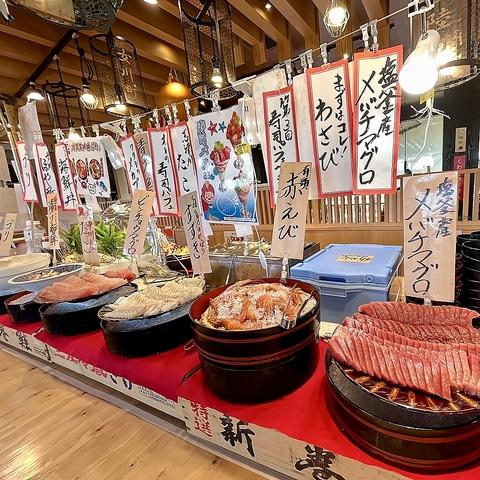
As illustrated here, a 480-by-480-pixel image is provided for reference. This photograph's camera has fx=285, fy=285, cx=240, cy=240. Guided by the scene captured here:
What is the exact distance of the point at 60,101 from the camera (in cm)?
555

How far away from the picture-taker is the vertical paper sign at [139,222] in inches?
77.0

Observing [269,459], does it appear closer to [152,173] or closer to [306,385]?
[306,385]

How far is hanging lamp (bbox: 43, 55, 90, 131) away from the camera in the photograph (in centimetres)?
396

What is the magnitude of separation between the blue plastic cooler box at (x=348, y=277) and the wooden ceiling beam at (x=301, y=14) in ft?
11.6

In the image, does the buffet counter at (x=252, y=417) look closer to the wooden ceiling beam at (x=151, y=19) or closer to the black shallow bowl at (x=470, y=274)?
the black shallow bowl at (x=470, y=274)

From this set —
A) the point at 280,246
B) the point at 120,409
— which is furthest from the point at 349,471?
the point at 120,409

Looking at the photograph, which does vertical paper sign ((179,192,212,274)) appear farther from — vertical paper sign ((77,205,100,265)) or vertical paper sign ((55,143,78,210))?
vertical paper sign ((55,143,78,210))

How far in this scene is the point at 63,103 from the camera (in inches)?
214

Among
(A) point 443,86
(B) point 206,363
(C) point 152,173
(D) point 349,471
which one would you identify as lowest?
(D) point 349,471

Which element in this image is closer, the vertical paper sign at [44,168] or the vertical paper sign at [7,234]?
the vertical paper sign at [7,234]

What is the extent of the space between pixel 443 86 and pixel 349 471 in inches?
76.2

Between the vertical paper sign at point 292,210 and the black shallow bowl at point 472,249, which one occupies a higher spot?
the vertical paper sign at point 292,210

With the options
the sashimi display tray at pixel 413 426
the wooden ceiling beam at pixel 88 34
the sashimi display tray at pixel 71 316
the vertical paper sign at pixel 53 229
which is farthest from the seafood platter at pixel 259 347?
the wooden ceiling beam at pixel 88 34

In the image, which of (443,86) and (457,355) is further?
(443,86)
